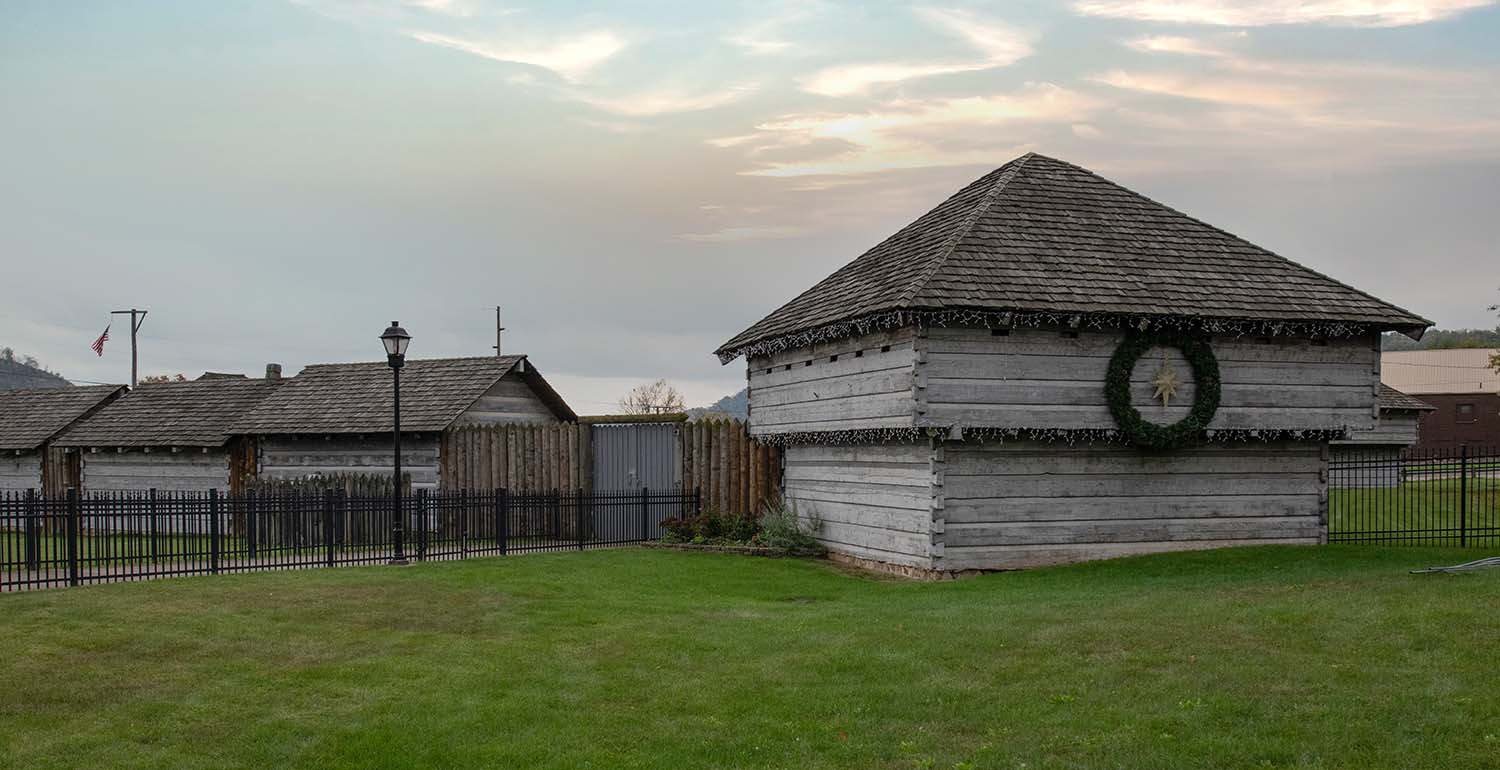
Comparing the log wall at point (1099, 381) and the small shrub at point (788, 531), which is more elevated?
the log wall at point (1099, 381)

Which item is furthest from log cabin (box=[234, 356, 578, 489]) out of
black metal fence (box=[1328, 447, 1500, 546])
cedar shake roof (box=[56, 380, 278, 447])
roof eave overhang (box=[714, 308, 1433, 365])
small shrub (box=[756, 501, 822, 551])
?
black metal fence (box=[1328, 447, 1500, 546])

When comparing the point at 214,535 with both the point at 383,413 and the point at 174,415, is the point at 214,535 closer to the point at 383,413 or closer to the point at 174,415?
the point at 383,413

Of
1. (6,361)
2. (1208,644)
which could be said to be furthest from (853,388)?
(6,361)

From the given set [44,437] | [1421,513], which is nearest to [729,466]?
[1421,513]

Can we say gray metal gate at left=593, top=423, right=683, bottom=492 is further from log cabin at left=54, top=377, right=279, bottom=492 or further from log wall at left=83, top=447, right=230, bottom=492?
log wall at left=83, top=447, right=230, bottom=492

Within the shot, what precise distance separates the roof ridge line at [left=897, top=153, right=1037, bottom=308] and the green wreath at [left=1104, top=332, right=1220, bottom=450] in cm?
308

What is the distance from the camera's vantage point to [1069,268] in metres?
21.0

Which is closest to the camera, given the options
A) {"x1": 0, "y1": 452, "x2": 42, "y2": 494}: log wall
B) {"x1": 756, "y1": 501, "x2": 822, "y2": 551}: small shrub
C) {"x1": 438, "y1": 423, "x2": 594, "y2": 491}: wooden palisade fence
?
{"x1": 756, "y1": 501, "x2": 822, "y2": 551}: small shrub

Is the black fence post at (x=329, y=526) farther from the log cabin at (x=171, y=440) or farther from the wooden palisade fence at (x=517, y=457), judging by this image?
the log cabin at (x=171, y=440)

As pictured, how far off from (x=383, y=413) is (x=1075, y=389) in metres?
18.4

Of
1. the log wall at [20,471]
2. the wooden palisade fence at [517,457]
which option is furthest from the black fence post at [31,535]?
the log wall at [20,471]

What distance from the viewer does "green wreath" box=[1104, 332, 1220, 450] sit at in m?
20.0

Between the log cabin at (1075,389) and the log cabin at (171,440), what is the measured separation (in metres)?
19.3

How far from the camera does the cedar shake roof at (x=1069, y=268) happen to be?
786 inches
